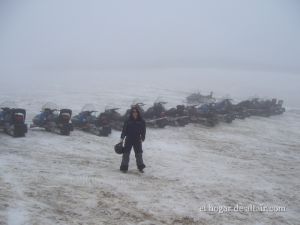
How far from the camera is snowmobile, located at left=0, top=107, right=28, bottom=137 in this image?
1485 cm

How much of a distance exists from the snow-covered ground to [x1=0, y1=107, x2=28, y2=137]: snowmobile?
0.34 meters

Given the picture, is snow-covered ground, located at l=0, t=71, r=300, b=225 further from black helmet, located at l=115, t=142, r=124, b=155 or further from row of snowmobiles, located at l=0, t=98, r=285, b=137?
black helmet, located at l=115, t=142, r=124, b=155

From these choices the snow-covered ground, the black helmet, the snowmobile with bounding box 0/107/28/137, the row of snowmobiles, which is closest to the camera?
the snow-covered ground

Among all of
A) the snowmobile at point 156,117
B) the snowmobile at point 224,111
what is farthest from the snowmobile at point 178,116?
the snowmobile at point 224,111

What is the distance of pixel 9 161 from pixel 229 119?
16.5 meters

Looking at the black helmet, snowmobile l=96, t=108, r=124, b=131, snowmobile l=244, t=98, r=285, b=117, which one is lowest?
the black helmet

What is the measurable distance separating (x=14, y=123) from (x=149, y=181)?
23.1 feet

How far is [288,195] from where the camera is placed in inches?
441

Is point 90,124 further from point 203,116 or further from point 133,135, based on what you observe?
point 203,116

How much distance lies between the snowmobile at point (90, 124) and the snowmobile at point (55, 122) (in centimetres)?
109

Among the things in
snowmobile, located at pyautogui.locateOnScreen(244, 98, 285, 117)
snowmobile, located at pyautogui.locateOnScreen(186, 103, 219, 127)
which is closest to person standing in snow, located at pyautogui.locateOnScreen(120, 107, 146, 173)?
snowmobile, located at pyautogui.locateOnScreen(186, 103, 219, 127)

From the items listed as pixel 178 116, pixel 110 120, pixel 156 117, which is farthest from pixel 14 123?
pixel 178 116

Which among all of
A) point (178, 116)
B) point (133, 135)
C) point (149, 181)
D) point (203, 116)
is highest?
point (203, 116)

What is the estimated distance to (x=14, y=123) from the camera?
15.0 m
